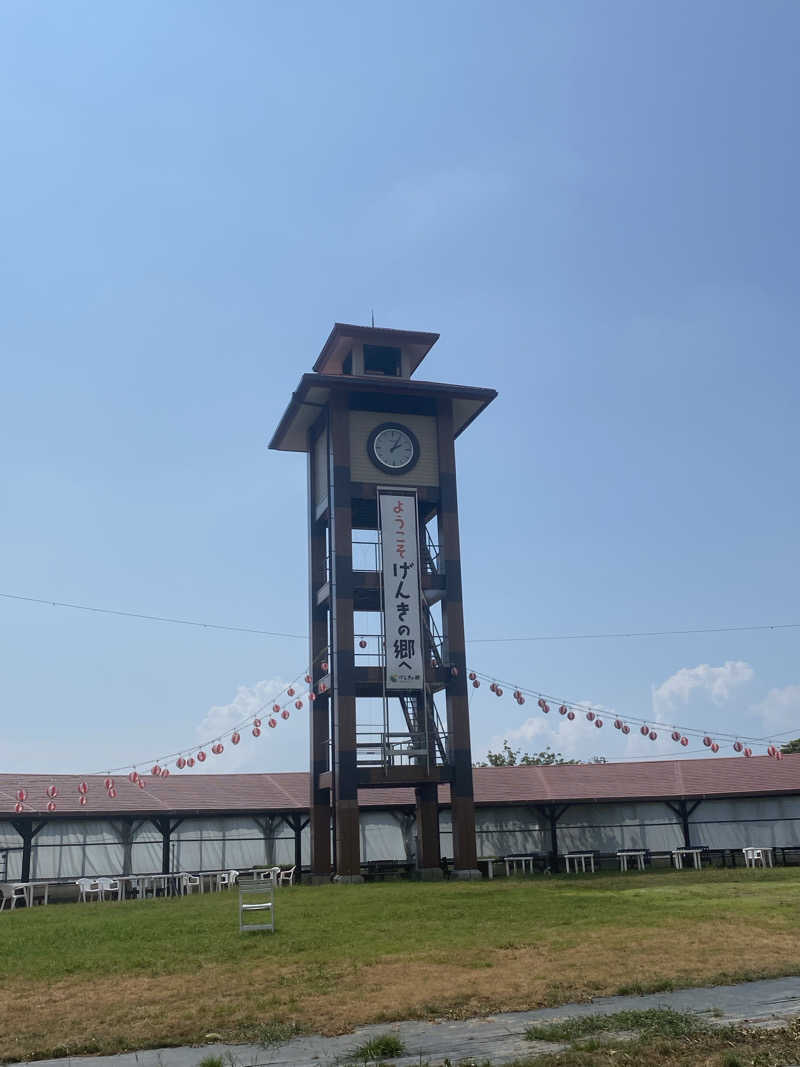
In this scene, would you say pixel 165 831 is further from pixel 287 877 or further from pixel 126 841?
pixel 287 877

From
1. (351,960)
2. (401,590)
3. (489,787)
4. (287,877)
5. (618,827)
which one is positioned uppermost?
(401,590)

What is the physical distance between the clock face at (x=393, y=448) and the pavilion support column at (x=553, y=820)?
16839 mm

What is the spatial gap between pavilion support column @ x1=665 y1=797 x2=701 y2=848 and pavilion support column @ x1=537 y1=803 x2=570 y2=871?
4997mm

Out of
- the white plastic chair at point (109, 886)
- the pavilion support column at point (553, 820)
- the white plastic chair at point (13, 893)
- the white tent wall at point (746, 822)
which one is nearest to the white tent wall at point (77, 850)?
the white plastic chair at point (109, 886)

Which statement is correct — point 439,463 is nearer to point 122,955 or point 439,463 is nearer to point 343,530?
point 343,530

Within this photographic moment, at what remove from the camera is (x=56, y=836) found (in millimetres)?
40719

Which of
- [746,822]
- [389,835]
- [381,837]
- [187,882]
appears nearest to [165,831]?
[187,882]

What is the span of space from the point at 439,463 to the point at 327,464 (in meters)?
4.91

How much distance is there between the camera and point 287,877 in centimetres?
4228

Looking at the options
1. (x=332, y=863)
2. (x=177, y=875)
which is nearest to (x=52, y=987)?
(x=177, y=875)

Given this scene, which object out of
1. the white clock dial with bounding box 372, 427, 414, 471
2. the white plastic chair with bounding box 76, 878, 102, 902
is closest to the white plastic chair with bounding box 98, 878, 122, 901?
the white plastic chair with bounding box 76, 878, 102, 902

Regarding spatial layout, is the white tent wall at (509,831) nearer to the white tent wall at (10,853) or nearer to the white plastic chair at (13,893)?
the white tent wall at (10,853)

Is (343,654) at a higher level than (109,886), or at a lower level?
higher

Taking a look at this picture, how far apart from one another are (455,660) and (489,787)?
8.67 metres
